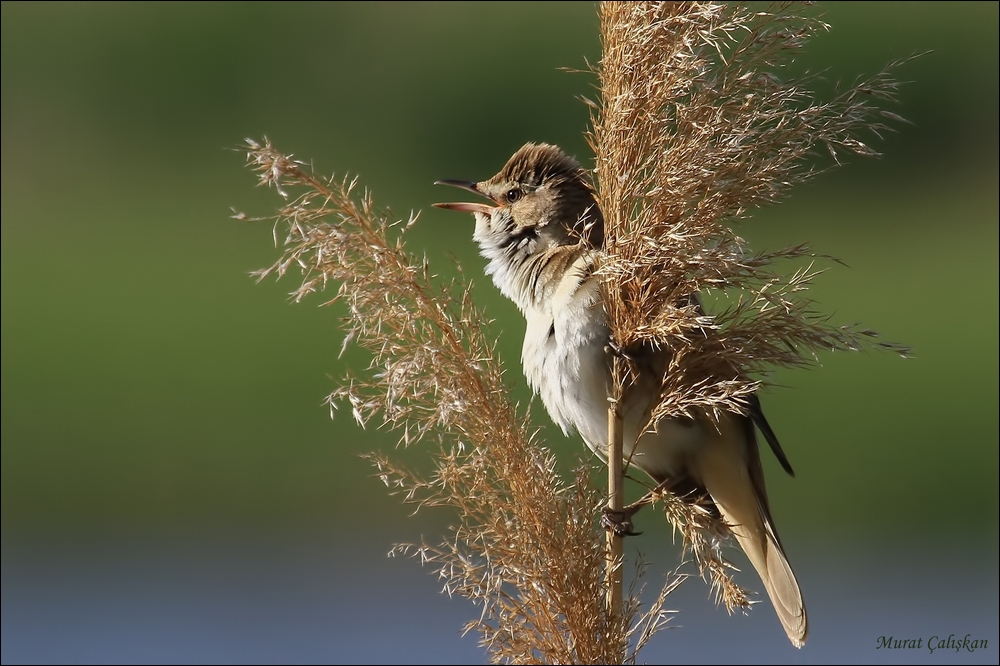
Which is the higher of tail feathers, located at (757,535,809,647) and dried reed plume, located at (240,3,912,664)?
dried reed plume, located at (240,3,912,664)

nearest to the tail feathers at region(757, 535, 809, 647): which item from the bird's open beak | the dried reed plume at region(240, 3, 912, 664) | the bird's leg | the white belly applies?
the white belly

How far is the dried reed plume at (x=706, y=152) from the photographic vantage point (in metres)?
1.63

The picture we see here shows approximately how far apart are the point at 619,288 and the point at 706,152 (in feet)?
0.82

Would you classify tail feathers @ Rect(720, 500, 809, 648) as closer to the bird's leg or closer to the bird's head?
the bird's leg

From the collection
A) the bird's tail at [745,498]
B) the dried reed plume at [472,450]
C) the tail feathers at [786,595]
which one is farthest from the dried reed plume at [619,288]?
the bird's tail at [745,498]

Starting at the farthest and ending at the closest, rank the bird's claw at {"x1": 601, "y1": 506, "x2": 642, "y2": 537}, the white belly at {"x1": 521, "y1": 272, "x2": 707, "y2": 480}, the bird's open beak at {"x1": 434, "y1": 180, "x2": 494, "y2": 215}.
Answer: the bird's open beak at {"x1": 434, "y1": 180, "x2": 494, "y2": 215} < the white belly at {"x1": 521, "y1": 272, "x2": 707, "y2": 480} < the bird's claw at {"x1": 601, "y1": 506, "x2": 642, "y2": 537}

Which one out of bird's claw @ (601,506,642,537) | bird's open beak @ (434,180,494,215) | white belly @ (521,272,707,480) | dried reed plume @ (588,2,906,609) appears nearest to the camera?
dried reed plume @ (588,2,906,609)

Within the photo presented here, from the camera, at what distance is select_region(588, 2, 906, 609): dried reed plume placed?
1631mm

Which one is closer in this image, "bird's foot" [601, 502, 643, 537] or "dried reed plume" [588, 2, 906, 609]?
"dried reed plume" [588, 2, 906, 609]

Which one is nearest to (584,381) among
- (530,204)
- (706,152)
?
(530,204)

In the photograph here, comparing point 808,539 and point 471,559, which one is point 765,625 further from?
point 471,559

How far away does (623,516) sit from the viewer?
6.26 ft

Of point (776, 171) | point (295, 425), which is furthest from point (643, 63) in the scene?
point (295, 425)

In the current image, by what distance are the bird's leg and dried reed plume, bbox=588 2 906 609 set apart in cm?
19
